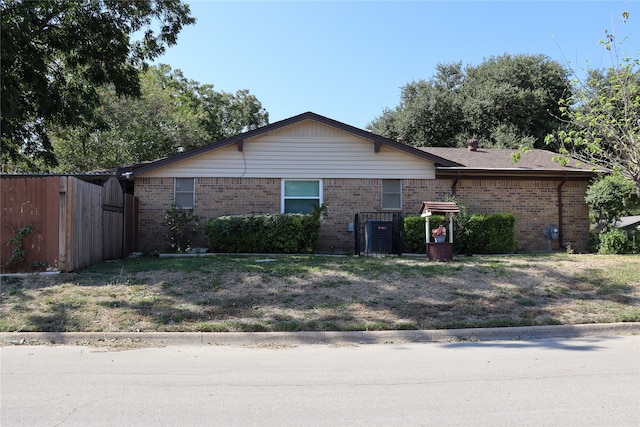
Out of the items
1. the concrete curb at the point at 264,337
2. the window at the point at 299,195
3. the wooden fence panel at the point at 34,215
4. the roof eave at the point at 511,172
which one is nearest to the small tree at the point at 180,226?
the window at the point at 299,195

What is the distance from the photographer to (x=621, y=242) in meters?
13.8

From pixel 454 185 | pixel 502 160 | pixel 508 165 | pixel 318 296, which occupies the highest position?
pixel 502 160

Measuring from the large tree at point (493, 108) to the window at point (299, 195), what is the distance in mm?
17529

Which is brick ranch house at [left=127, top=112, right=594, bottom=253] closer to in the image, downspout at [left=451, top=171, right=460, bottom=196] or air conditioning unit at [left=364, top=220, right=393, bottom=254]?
downspout at [left=451, top=171, right=460, bottom=196]

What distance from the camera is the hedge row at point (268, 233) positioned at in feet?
45.1

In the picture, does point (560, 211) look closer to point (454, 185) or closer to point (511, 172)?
point (511, 172)

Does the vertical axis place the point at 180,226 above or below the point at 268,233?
above

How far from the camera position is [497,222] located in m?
14.6

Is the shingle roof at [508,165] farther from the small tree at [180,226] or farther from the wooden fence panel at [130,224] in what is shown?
the wooden fence panel at [130,224]

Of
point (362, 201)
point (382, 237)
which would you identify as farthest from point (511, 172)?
point (382, 237)

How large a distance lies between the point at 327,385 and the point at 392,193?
38.0 feet

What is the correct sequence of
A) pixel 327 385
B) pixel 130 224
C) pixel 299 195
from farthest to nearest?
pixel 299 195 → pixel 130 224 → pixel 327 385

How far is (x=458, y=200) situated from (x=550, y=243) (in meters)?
3.67

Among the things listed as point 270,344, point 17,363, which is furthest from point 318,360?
point 17,363
